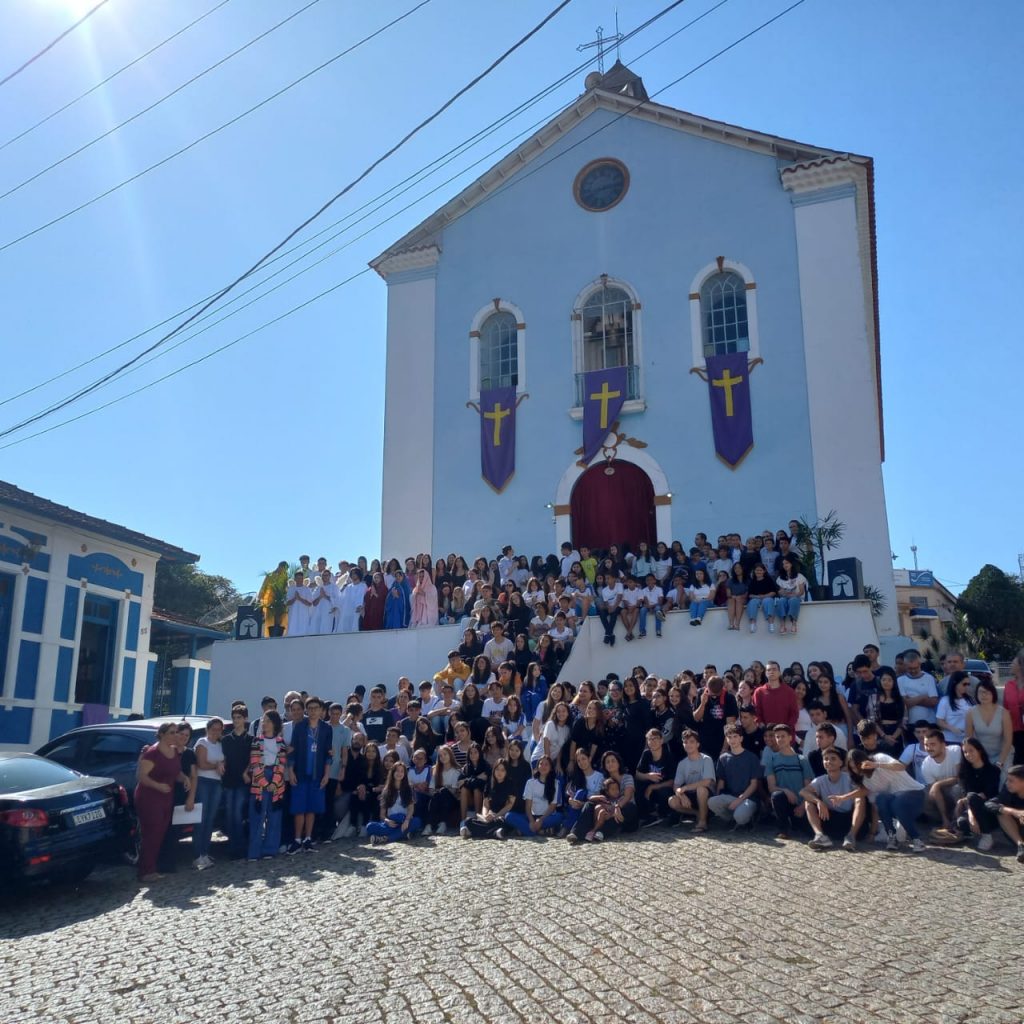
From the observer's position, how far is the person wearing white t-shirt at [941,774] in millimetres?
9258

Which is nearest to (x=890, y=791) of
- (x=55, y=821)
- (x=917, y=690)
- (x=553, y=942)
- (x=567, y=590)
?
(x=917, y=690)

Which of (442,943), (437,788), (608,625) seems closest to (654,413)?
(608,625)

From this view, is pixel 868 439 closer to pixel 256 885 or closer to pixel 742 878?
pixel 742 878

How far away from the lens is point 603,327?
20391 millimetres

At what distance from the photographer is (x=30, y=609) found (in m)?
18.2

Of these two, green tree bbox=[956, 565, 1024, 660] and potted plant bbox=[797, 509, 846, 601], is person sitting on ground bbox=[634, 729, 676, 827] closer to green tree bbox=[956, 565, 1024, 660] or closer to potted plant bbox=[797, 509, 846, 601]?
potted plant bbox=[797, 509, 846, 601]

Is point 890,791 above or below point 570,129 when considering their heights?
below

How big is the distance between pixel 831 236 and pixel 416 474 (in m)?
9.21

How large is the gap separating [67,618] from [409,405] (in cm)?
788

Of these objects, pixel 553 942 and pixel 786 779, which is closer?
pixel 553 942

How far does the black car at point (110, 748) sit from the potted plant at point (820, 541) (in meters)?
8.49

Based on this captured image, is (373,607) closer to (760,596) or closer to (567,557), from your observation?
(567,557)

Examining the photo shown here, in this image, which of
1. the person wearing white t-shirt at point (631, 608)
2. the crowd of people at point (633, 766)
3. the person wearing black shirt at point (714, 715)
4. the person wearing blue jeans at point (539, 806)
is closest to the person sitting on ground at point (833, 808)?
the crowd of people at point (633, 766)

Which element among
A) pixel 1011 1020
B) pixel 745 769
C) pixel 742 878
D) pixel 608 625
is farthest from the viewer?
pixel 608 625
